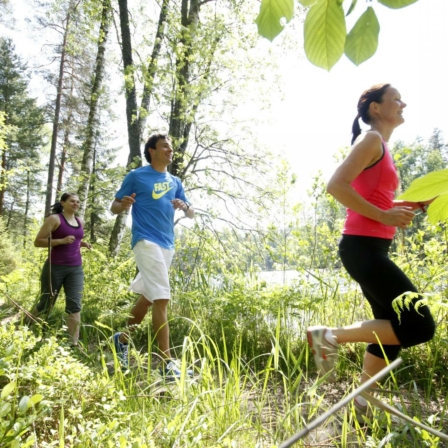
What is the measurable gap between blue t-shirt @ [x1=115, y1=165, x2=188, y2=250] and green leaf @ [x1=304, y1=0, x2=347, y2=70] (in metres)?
2.49

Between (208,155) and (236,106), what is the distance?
129 cm

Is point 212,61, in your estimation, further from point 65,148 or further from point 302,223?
point 65,148

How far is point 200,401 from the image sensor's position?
69.7 inches

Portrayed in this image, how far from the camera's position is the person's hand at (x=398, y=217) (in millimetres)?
1818

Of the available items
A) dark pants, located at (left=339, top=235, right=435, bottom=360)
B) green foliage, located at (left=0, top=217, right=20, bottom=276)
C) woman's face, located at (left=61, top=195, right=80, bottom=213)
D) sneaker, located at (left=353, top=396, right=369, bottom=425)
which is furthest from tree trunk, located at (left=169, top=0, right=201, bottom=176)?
green foliage, located at (left=0, top=217, right=20, bottom=276)

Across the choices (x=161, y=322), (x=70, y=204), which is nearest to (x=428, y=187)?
(x=161, y=322)

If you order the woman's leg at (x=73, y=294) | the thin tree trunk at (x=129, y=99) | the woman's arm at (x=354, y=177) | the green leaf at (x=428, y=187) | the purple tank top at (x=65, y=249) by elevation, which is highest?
the thin tree trunk at (x=129, y=99)

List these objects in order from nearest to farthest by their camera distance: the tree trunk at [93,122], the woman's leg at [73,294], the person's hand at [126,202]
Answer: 1. the person's hand at [126,202]
2. the woman's leg at [73,294]
3. the tree trunk at [93,122]

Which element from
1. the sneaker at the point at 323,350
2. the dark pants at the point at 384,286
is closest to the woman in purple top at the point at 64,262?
the sneaker at the point at 323,350

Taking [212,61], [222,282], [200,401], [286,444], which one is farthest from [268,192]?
[286,444]

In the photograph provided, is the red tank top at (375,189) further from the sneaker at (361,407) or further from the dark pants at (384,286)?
the sneaker at (361,407)

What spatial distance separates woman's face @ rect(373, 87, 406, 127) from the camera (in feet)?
6.94

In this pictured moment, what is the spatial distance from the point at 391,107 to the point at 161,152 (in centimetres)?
189

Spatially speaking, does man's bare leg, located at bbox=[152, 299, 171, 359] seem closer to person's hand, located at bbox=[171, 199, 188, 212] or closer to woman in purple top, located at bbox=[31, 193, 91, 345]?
person's hand, located at bbox=[171, 199, 188, 212]
